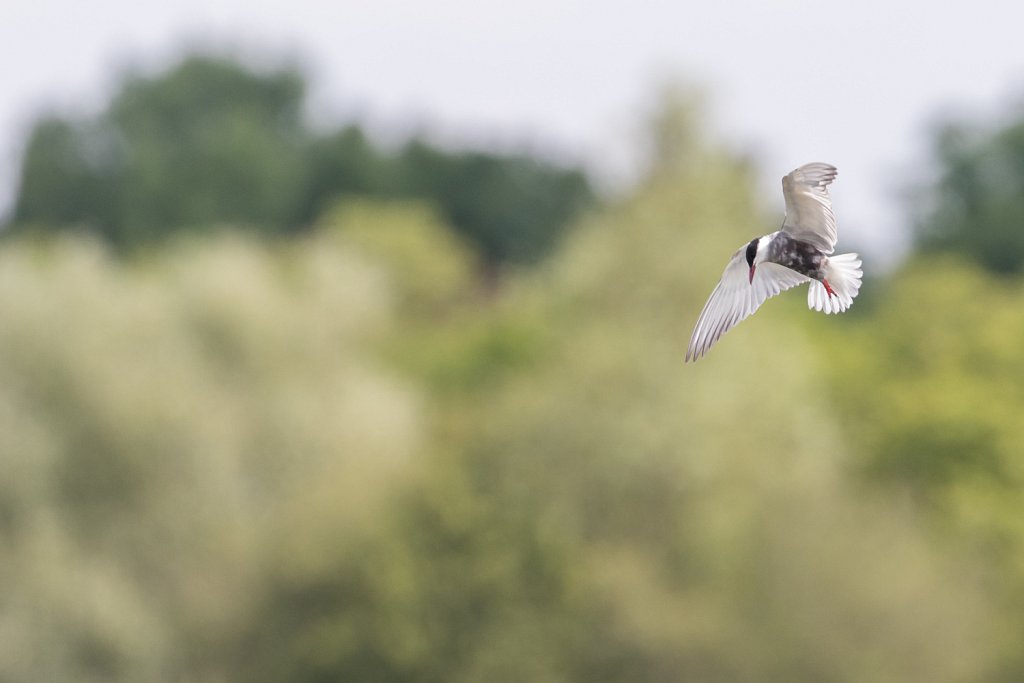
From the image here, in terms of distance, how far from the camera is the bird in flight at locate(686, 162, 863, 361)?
10.2m

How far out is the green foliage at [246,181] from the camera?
109 meters

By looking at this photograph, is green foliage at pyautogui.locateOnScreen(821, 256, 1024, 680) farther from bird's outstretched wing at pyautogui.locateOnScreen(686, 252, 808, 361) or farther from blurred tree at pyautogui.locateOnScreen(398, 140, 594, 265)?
blurred tree at pyautogui.locateOnScreen(398, 140, 594, 265)

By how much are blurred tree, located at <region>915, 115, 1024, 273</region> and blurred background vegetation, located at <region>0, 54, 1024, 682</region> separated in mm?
31157

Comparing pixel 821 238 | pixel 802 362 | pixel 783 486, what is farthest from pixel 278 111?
pixel 821 238

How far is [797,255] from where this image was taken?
420 inches

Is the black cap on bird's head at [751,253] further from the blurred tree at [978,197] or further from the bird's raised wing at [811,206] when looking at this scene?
the blurred tree at [978,197]

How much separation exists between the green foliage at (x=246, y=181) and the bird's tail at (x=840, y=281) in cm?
9434

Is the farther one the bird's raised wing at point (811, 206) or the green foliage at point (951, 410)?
the green foliage at point (951, 410)

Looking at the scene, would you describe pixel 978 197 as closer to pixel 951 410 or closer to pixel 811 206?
pixel 951 410

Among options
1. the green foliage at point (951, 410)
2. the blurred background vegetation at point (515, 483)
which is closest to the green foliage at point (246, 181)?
the green foliage at point (951, 410)

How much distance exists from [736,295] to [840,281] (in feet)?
1.75

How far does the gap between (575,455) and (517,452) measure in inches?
73.9

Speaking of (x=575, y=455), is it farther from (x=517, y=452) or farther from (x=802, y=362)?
(x=802, y=362)

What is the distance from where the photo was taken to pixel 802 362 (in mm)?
45812
